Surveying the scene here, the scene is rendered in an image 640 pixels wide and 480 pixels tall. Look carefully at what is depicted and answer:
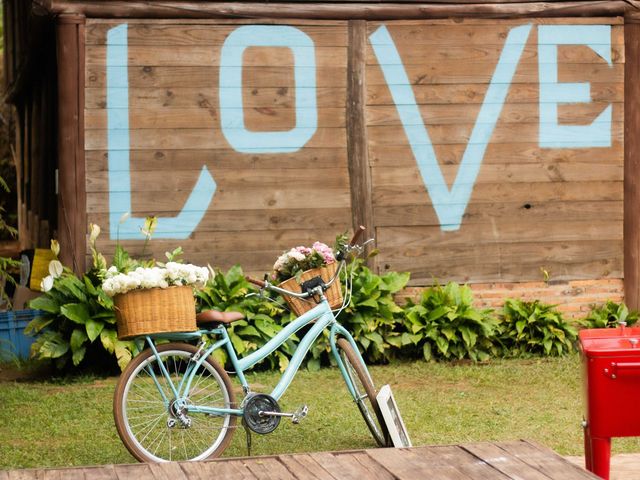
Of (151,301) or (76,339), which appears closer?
(151,301)

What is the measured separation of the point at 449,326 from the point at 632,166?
2367 mm

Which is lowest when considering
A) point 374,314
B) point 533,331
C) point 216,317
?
point 533,331

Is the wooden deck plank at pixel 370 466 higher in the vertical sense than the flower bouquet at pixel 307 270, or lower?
lower

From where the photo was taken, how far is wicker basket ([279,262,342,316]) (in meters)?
6.32

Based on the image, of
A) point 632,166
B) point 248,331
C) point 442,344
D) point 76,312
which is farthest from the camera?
point 632,166

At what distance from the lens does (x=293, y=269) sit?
6.54m

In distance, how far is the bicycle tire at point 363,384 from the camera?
622cm

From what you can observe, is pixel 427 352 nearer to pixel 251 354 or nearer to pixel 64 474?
pixel 251 354

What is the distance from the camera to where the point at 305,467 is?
3508 mm

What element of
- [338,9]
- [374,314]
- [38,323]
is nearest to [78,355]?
[38,323]

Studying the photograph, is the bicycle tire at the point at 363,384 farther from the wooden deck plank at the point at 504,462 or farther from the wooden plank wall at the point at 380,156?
the wooden plank wall at the point at 380,156

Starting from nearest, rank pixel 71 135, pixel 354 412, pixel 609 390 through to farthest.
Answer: pixel 609 390 < pixel 354 412 < pixel 71 135

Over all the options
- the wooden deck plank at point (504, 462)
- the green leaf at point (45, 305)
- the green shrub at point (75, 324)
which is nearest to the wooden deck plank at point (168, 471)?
the wooden deck plank at point (504, 462)

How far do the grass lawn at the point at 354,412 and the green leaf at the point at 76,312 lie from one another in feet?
1.72
